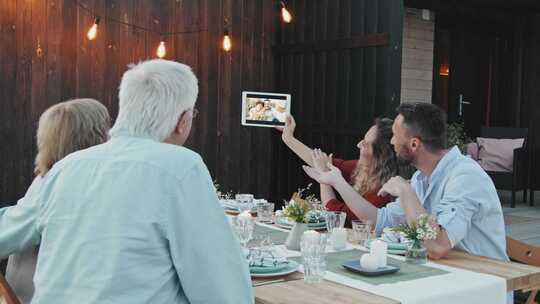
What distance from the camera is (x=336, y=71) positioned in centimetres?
675

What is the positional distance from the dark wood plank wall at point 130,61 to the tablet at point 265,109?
5.80 feet

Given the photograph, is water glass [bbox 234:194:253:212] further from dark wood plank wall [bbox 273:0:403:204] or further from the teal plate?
dark wood plank wall [bbox 273:0:403:204]

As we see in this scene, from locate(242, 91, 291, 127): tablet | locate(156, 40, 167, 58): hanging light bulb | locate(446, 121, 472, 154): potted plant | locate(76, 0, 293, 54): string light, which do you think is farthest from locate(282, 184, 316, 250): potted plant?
locate(446, 121, 472, 154): potted plant

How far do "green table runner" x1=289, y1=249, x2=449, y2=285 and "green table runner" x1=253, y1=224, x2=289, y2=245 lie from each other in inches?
13.6

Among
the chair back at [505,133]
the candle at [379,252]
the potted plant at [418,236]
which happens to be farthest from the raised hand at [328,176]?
the chair back at [505,133]

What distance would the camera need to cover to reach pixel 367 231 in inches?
107

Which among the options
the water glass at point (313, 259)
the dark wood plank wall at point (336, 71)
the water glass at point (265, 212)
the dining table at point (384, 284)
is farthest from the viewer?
the dark wood plank wall at point (336, 71)

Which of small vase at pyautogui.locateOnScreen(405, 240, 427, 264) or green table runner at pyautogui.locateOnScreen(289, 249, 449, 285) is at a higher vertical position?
small vase at pyautogui.locateOnScreen(405, 240, 427, 264)

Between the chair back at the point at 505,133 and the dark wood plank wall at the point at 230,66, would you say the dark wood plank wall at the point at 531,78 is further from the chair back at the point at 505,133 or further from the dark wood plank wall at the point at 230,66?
the dark wood plank wall at the point at 230,66

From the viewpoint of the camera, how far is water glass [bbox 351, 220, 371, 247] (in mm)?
2725

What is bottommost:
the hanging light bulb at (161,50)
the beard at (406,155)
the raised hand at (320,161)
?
the raised hand at (320,161)

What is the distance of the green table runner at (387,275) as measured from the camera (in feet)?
7.11

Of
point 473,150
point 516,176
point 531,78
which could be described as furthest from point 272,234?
point 531,78

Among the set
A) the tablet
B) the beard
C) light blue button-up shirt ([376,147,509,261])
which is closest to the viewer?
light blue button-up shirt ([376,147,509,261])
